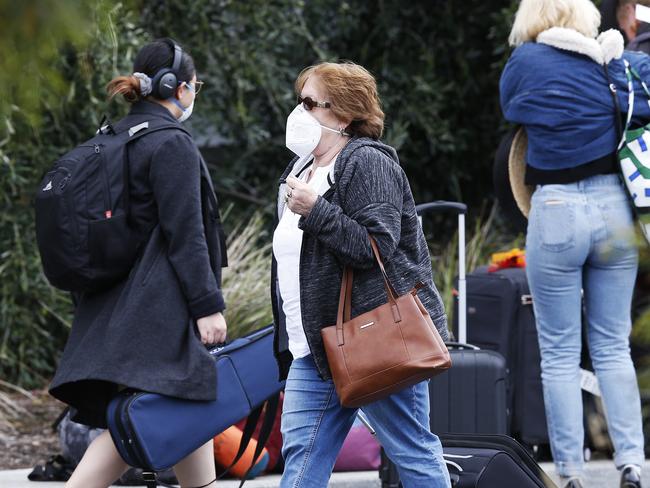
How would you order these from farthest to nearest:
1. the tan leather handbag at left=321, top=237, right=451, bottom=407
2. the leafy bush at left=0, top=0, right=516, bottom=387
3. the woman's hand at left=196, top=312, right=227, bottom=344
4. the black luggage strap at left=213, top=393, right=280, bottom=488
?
the leafy bush at left=0, top=0, right=516, bottom=387, the black luggage strap at left=213, top=393, right=280, bottom=488, the woman's hand at left=196, top=312, right=227, bottom=344, the tan leather handbag at left=321, top=237, right=451, bottom=407

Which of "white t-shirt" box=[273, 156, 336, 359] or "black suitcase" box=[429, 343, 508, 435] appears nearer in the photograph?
"white t-shirt" box=[273, 156, 336, 359]

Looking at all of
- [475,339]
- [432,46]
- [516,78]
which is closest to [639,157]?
[516,78]

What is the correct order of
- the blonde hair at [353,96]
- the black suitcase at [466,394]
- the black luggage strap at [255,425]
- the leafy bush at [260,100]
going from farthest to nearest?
the leafy bush at [260,100] → the black suitcase at [466,394] → the black luggage strap at [255,425] → the blonde hair at [353,96]

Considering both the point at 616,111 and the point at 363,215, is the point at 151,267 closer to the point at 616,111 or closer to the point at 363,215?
the point at 363,215

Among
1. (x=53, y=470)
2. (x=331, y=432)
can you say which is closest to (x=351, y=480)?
(x=53, y=470)

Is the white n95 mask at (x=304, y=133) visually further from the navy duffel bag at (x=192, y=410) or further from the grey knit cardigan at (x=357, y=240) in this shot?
the navy duffel bag at (x=192, y=410)

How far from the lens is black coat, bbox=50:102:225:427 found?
A: 4.05m

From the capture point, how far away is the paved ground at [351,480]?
529 centimetres

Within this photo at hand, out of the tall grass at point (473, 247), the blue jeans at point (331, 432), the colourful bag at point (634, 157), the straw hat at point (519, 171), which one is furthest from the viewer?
the tall grass at point (473, 247)

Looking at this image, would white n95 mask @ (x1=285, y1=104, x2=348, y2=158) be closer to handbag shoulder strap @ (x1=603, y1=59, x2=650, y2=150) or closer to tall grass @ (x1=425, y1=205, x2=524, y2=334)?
handbag shoulder strap @ (x1=603, y1=59, x2=650, y2=150)

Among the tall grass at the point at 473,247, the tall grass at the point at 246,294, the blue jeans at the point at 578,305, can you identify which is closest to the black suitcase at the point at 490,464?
the blue jeans at the point at 578,305

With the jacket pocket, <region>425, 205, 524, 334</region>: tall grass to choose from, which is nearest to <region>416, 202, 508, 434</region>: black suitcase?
the jacket pocket

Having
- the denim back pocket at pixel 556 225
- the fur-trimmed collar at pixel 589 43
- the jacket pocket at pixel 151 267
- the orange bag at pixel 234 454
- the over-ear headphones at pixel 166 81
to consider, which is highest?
the over-ear headphones at pixel 166 81

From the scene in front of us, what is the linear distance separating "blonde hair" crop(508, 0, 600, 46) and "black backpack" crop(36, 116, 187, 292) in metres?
1.84
